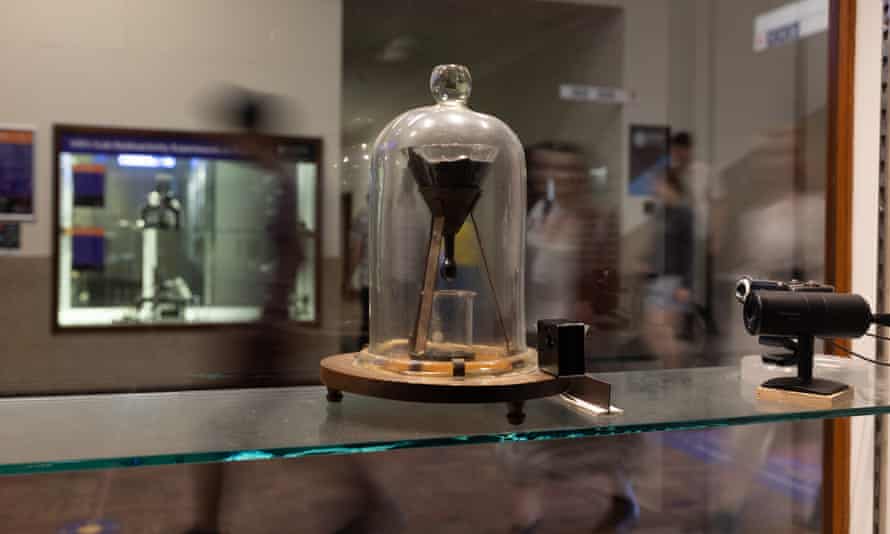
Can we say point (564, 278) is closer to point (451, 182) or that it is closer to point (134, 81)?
point (451, 182)

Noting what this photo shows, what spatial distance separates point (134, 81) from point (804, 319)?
1.34 metres

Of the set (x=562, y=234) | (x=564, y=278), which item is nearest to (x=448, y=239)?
(x=564, y=278)

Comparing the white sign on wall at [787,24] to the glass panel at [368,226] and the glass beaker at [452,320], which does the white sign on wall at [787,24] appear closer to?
the glass panel at [368,226]

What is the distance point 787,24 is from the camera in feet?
6.07

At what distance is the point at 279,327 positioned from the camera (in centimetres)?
161

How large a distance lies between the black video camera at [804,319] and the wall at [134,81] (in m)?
0.84

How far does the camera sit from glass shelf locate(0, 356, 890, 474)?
0.55m

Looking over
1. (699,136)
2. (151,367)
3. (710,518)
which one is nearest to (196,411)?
(151,367)

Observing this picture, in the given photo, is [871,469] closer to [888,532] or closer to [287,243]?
[888,532]

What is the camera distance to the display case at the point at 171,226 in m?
1.51

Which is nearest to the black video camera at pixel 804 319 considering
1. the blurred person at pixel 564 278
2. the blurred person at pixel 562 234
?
the blurred person at pixel 562 234

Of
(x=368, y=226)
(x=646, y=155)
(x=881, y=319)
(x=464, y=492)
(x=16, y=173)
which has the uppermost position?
(x=646, y=155)

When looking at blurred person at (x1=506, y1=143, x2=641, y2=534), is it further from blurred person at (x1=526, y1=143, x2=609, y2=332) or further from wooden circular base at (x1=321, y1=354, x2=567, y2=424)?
wooden circular base at (x1=321, y1=354, x2=567, y2=424)

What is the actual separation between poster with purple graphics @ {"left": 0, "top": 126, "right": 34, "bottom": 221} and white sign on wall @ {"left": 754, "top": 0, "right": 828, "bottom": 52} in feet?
5.40
